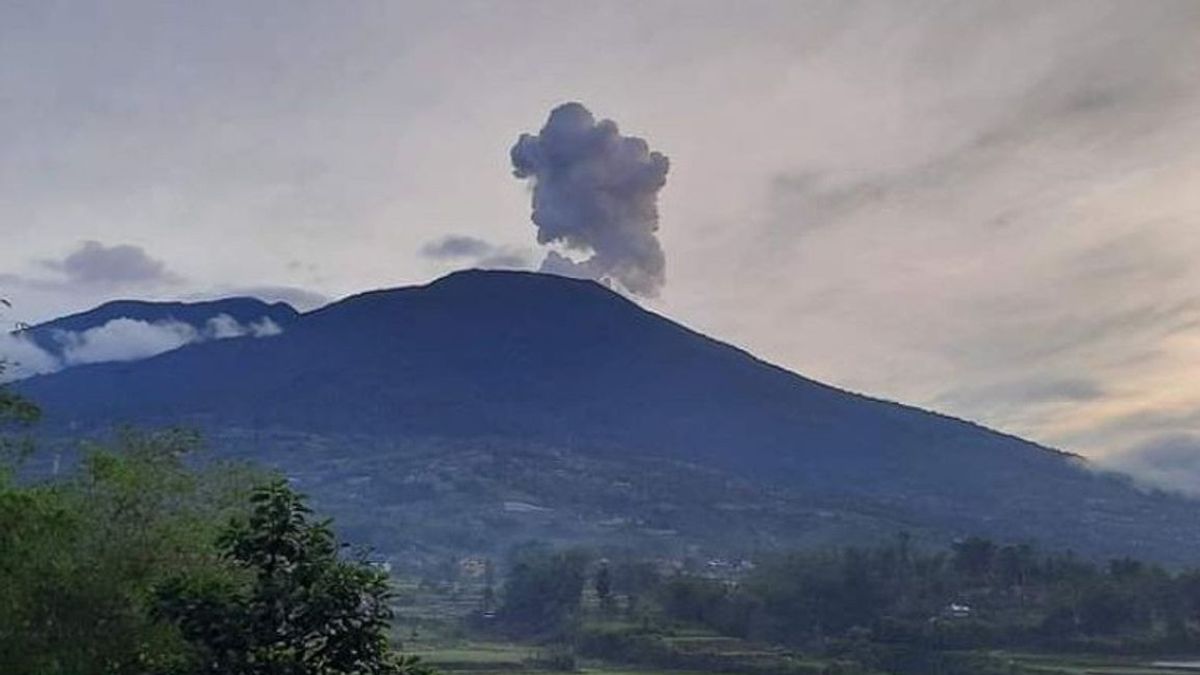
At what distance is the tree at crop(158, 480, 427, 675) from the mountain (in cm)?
9600

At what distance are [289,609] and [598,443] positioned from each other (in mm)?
146544

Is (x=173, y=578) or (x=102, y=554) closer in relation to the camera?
(x=173, y=578)

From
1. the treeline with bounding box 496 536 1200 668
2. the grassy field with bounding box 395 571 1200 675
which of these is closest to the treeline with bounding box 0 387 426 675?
the grassy field with bounding box 395 571 1200 675

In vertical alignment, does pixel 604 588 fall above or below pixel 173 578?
above

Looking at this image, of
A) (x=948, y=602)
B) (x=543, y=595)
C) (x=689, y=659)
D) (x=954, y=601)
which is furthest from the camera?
(x=543, y=595)

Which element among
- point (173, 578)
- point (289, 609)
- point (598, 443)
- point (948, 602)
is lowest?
point (289, 609)

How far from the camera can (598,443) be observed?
155 meters

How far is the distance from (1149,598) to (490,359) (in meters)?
134

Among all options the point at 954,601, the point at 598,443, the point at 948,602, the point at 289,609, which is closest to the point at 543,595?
the point at 948,602

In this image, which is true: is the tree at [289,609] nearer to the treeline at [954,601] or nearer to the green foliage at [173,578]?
the green foliage at [173,578]

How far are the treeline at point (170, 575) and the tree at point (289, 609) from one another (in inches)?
0.4

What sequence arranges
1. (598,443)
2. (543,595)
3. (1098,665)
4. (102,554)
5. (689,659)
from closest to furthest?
(102,554)
(1098,665)
(689,659)
(543,595)
(598,443)

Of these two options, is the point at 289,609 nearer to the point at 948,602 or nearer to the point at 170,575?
the point at 170,575

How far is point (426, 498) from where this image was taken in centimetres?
12512
